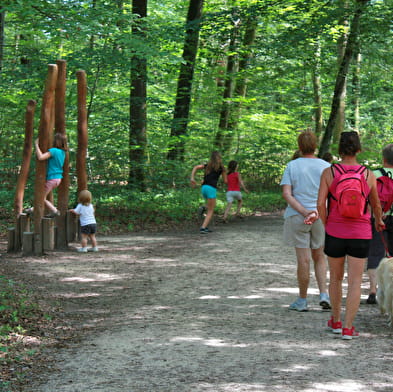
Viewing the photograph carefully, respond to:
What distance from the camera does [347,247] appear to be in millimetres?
5668

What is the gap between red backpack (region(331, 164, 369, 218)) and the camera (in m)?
5.58

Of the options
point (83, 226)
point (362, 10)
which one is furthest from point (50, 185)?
point (362, 10)

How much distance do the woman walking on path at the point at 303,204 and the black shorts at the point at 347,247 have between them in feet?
2.95

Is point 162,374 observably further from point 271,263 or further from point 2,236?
point 2,236

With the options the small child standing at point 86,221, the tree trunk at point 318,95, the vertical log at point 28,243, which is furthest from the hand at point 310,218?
the tree trunk at point 318,95

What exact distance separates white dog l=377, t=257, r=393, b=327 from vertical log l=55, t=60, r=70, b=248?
22.8ft

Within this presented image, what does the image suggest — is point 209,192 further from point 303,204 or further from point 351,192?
point 351,192

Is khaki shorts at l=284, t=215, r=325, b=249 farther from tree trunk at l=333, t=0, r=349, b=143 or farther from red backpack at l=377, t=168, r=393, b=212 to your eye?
tree trunk at l=333, t=0, r=349, b=143

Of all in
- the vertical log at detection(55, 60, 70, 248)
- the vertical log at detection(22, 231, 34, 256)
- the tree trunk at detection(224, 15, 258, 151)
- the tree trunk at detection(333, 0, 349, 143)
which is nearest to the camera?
the vertical log at detection(22, 231, 34, 256)

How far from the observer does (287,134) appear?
886 inches

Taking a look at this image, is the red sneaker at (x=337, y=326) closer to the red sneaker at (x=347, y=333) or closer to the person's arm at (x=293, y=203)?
the red sneaker at (x=347, y=333)

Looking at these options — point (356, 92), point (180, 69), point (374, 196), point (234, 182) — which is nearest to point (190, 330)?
point (374, 196)

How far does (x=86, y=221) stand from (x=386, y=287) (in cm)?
655

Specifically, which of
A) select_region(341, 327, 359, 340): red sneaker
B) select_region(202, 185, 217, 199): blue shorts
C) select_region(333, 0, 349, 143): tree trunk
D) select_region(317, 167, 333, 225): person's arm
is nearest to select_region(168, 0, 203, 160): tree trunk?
select_region(202, 185, 217, 199): blue shorts
